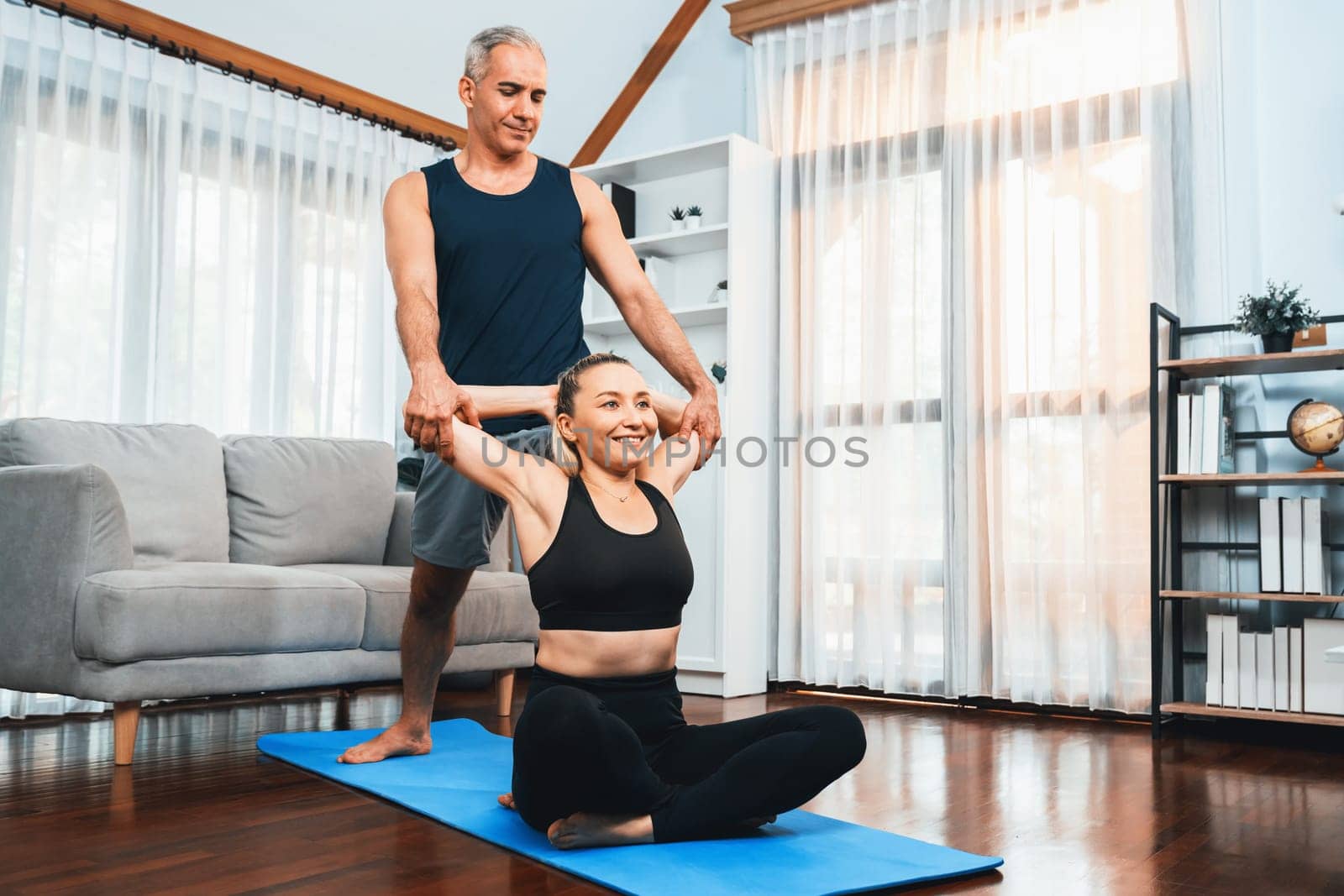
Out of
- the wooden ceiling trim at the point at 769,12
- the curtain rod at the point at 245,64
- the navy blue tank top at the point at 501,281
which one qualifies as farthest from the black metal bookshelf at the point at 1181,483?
the curtain rod at the point at 245,64

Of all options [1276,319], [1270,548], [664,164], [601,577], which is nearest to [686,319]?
[664,164]

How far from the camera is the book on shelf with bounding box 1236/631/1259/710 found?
2.98m

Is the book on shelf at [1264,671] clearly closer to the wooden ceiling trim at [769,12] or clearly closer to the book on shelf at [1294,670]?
the book on shelf at [1294,670]

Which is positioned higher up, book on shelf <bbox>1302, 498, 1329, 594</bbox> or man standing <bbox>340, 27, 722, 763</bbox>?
man standing <bbox>340, 27, 722, 763</bbox>

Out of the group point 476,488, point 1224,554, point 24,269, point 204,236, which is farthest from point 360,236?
point 1224,554

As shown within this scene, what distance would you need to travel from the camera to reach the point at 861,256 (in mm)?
3965

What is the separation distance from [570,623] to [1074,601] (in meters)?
2.17

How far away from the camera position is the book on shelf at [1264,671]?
2.96 m

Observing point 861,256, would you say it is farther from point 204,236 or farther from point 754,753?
point 754,753

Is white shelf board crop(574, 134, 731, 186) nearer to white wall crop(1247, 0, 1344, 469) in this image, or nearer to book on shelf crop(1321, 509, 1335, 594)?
white wall crop(1247, 0, 1344, 469)

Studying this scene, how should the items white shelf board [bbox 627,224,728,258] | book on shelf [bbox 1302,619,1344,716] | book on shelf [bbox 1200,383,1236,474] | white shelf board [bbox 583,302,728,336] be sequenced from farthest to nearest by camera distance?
white shelf board [bbox 627,224,728,258] → white shelf board [bbox 583,302,728,336] → book on shelf [bbox 1200,383,1236,474] → book on shelf [bbox 1302,619,1344,716]

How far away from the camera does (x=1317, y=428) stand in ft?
9.70

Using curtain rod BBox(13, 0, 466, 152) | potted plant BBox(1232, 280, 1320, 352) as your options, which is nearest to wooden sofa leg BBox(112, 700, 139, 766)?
curtain rod BBox(13, 0, 466, 152)

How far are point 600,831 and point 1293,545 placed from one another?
2.15m
